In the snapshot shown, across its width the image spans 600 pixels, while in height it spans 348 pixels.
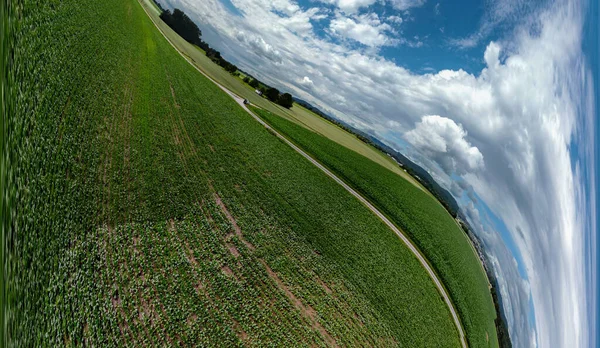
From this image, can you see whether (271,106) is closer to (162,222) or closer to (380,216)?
(380,216)

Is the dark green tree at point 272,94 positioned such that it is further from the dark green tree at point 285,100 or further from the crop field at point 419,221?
the crop field at point 419,221

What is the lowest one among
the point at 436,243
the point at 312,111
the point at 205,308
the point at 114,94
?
the point at 205,308

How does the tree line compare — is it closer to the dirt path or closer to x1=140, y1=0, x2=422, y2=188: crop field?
x1=140, y1=0, x2=422, y2=188: crop field

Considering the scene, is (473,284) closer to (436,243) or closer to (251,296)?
(436,243)

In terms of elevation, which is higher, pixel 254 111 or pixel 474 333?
pixel 254 111

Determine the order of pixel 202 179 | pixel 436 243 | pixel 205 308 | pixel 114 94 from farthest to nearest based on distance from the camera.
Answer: pixel 436 243
pixel 202 179
pixel 114 94
pixel 205 308

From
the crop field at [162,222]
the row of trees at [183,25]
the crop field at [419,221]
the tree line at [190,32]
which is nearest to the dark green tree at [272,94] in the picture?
the tree line at [190,32]

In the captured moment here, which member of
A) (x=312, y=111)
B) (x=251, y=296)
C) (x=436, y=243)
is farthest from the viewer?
(x=312, y=111)

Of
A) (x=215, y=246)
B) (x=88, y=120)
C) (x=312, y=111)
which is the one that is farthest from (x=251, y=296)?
(x=312, y=111)
